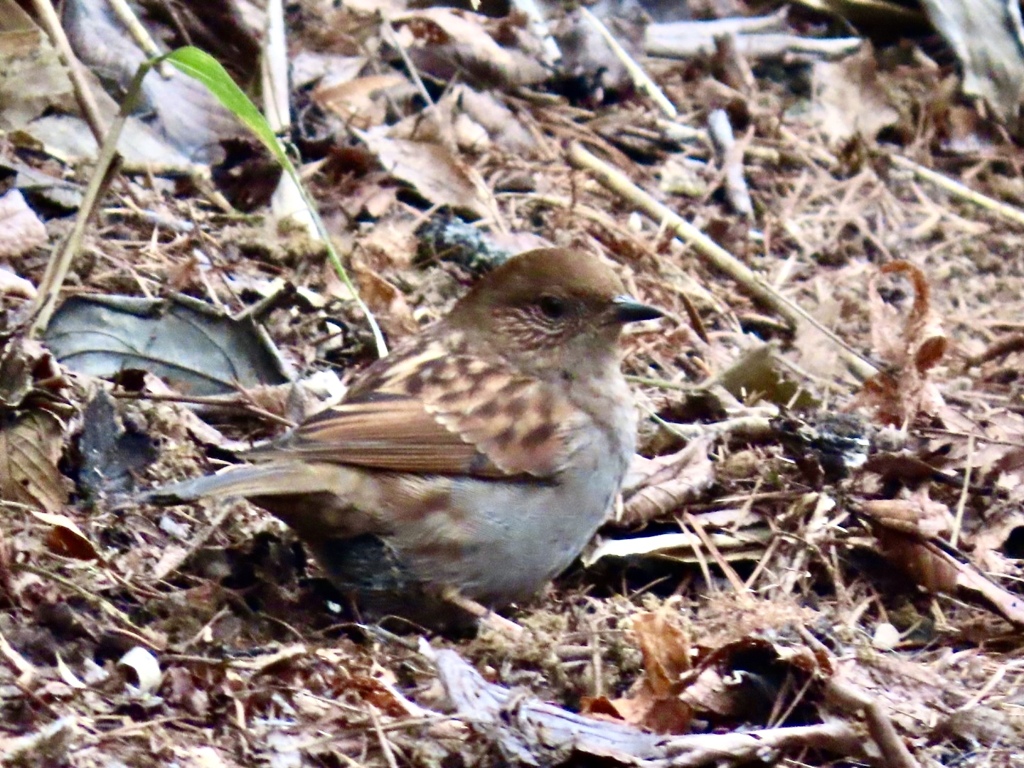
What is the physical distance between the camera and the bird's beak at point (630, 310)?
4371mm

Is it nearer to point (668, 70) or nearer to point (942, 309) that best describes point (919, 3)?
point (668, 70)

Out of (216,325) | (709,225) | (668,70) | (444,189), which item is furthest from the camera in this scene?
(668,70)

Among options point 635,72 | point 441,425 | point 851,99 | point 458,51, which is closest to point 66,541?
point 441,425

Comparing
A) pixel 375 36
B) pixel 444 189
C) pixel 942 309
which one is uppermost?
pixel 375 36

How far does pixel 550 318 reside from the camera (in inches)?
179

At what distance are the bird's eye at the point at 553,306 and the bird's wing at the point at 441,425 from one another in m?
0.24

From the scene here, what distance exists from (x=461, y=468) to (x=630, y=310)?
777 millimetres

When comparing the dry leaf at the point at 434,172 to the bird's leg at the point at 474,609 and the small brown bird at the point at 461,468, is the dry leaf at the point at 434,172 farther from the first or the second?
the bird's leg at the point at 474,609

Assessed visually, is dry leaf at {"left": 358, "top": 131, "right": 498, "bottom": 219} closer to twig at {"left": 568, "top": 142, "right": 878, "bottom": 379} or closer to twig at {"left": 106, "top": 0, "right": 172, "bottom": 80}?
twig at {"left": 568, "top": 142, "right": 878, "bottom": 379}

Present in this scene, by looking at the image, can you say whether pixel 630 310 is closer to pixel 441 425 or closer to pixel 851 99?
pixel 441 425

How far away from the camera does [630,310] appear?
4430 millimetres

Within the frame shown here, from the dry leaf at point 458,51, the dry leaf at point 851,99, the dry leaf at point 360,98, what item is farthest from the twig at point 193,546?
the dry leaf at point 851,99

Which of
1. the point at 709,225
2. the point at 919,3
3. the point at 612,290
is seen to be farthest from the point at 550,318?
the point at 919,3

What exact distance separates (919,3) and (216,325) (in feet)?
16.4
